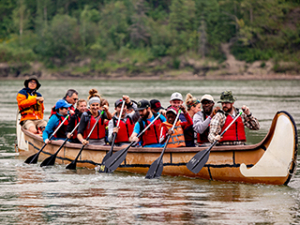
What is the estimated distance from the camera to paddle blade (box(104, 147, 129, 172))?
10.4 metres

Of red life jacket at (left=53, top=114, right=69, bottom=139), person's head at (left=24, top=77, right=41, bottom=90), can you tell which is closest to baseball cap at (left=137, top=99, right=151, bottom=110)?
red life jacket at (left=53, top=114, right=69, bottom=139)

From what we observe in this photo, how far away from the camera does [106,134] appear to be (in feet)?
39.5

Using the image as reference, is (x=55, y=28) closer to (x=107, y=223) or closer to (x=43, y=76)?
(x=43, y=76)

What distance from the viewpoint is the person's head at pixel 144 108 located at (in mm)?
10180

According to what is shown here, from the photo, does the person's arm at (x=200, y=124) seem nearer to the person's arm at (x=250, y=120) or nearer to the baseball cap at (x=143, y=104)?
the person's arm at (x=250, y=120)

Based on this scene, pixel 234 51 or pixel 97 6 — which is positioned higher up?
pixel 97 6

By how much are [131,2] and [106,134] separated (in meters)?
85.2

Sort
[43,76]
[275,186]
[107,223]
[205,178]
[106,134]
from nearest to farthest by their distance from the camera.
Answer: [107,223]
[275,186]
[205,178]
[106,134]
[43,76]

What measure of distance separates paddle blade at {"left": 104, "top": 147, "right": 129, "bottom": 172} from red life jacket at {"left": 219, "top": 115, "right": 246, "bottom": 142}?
204 centimetres

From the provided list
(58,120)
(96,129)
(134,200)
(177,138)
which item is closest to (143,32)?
(58,120)

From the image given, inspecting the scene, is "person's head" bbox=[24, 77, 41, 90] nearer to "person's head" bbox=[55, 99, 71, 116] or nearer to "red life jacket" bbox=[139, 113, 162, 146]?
"person's head" bbox=[55, 99, 71, 116]

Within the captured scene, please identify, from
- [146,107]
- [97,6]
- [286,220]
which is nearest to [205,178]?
[146,107]

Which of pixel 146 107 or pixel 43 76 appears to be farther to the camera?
pixel 43 76

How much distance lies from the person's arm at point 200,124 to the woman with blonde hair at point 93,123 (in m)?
2.21
